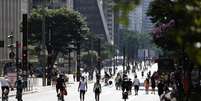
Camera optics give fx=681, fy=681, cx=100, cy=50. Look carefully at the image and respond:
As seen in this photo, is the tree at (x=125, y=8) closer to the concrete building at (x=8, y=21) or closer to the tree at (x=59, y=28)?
the concrete building at (x=8, y=21)

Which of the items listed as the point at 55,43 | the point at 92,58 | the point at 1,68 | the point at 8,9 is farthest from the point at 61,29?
the point at 92,58

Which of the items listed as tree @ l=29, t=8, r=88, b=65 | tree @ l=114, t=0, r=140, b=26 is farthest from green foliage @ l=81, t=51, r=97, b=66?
tree @ l=114, t=0, r=140, b=26

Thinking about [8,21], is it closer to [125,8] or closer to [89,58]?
[89,58]

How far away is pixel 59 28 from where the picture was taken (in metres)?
119

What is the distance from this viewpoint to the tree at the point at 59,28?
385 feet

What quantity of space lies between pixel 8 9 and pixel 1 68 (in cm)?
1773

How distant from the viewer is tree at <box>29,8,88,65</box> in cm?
11744

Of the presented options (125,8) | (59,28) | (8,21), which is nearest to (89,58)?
(59,28)

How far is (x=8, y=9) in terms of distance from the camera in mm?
112938

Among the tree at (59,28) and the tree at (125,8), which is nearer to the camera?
the tree at (125,8)

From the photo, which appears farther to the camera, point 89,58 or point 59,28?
point 89,58

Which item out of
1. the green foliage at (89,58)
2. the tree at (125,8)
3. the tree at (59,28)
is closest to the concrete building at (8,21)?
the tree at (59,28)

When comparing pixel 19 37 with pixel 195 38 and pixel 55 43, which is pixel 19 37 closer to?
pixel 55 43

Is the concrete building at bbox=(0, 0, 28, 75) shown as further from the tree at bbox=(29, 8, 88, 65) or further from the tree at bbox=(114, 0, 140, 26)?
the tree at bbox=(114, 0, 140, 26)
